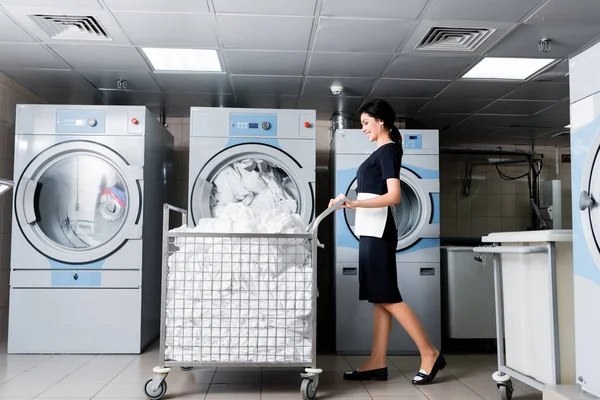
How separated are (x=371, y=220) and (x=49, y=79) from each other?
2.59 m

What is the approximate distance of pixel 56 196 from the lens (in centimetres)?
354

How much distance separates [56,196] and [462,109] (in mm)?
3172

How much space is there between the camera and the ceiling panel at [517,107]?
14.4 feet

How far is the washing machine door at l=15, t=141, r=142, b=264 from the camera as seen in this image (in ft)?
11.5

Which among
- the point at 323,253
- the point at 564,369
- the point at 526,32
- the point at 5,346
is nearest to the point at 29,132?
the point at 5,346

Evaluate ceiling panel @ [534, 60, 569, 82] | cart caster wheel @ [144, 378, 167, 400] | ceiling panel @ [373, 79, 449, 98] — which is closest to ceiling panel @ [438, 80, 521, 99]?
ceiling panel @ [373, 79, 449, 98]

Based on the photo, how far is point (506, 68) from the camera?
3643 millimetres

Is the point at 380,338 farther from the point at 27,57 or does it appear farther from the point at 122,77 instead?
the point at 27,57

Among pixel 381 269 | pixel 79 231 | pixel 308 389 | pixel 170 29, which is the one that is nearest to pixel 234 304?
pixel 308 389

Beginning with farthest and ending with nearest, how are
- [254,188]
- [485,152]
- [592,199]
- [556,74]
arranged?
[485,152]
[556,74]
[254,188]
[592,199]

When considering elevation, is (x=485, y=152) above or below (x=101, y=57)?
below

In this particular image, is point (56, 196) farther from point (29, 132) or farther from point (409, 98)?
point (409, 98)

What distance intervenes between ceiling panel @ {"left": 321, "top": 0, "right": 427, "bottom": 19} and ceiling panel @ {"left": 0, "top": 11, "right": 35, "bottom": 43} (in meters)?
1.63

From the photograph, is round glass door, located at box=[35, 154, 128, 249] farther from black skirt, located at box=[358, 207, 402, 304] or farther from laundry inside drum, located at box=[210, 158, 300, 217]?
black skirt, located at box=[358, 207, 402, 304]
